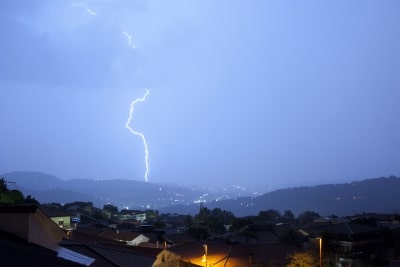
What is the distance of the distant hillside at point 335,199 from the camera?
125188 mm

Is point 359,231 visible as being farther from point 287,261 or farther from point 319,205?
point 319,205

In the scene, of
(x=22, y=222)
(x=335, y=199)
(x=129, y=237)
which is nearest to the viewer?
(x=22, y=222)

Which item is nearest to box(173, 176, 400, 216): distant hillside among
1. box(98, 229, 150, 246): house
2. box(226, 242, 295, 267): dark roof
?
box(98, 229, 150, 246): house

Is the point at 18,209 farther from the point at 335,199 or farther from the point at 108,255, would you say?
the point at 335,199

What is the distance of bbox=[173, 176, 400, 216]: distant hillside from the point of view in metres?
125

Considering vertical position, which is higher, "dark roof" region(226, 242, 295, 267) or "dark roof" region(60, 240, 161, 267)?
"dark roof" region(60, 240, 161, 267)

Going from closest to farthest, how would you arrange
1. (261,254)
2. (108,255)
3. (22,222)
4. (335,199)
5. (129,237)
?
(22,222) < (108,255) < (261,254) < (129,237) < (335,199)

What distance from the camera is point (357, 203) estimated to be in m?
130

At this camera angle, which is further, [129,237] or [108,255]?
[129,237]

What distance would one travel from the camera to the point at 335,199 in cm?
14625

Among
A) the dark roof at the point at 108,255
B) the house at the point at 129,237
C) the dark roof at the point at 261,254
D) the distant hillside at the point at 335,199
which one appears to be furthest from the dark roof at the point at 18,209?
the distant hillside at the point at 335,199

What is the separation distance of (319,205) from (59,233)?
139 meters

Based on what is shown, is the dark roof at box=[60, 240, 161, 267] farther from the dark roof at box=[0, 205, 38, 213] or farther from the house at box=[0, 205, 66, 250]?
the dark roof at box=[0, 205, 38, 213]

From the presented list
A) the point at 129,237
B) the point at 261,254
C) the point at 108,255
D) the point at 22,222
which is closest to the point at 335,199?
the point at 129,237
